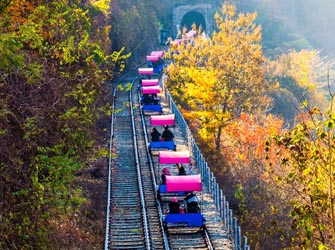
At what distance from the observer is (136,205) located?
22156mm

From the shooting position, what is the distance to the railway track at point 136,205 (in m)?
18.5

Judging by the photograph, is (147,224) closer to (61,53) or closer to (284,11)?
(61,53)

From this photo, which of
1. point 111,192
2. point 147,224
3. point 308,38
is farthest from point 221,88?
point 308,38

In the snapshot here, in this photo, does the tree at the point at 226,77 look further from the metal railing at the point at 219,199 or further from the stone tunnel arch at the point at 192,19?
the stone tunnel arch at the point at 192,19

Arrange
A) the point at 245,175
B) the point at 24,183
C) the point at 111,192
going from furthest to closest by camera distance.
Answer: the point at 245,175 → the point at 111,192 → the point at 24,183

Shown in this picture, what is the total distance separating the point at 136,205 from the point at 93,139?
19.1ft

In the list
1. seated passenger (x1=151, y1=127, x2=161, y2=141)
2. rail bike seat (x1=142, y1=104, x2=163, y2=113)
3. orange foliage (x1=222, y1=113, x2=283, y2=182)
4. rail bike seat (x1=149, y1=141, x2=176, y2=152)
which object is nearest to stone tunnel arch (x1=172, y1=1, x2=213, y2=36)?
rail bike seat (x1=142, y1=104, x2=163, y2=113)

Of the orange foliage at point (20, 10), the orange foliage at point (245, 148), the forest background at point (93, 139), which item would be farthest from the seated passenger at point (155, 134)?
the orange foliage at point (20, 10)

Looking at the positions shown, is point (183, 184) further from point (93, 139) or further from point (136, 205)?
point (93, 139)

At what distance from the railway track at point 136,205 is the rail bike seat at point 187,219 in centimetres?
46

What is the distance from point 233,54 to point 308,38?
92.4 m

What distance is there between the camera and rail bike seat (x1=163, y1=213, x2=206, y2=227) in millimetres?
18781

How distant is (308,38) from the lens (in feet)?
412

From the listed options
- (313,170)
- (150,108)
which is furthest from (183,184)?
(150,108)
